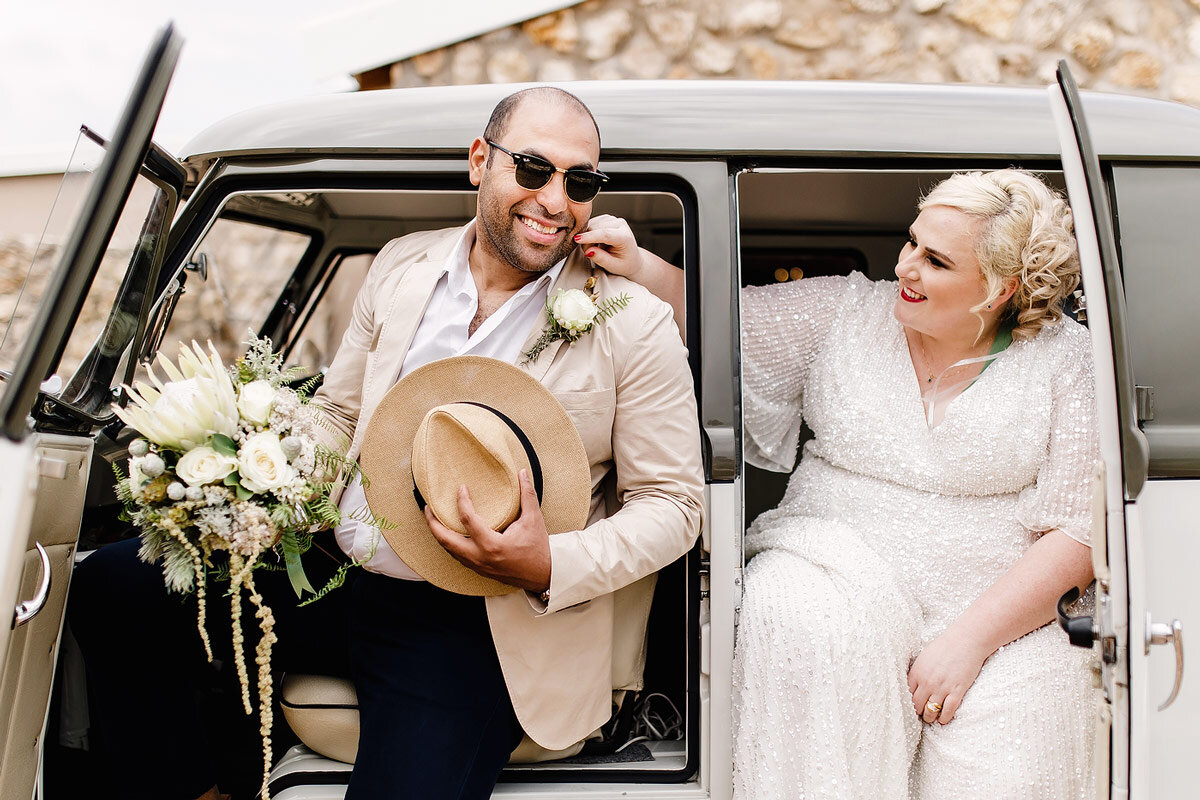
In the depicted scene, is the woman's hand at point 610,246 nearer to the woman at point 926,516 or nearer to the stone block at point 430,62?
the woman at point 926,516

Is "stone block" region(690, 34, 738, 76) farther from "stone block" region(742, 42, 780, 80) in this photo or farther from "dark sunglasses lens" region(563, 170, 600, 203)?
"dark sunglasses lens" region(563, 170, 600, 203)

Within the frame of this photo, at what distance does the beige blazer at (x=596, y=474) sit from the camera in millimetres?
1933

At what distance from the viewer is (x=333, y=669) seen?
2.15 m

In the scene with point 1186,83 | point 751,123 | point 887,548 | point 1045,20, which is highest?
point 1045,20

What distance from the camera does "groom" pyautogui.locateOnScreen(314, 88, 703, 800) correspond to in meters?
1.88

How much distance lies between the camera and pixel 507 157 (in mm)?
2074

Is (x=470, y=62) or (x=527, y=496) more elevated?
(x=470, y=62)

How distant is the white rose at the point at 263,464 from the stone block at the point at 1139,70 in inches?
214

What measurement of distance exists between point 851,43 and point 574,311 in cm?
407

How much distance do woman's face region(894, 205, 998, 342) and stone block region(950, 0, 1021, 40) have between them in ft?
11.8

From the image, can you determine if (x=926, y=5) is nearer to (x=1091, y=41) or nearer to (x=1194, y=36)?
(x=1091, y=41)

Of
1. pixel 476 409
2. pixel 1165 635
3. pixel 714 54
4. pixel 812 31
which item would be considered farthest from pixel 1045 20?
pixel 476 409

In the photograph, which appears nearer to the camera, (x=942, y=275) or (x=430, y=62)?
(x=942, y=275)

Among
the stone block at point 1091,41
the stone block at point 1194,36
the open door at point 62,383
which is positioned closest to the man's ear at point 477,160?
the open door at point 62,383
